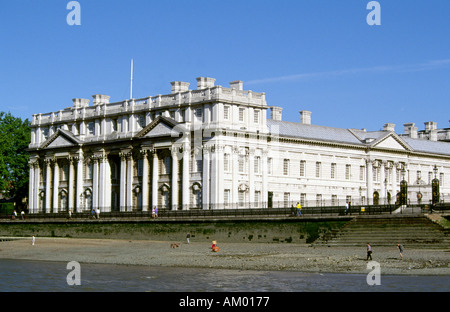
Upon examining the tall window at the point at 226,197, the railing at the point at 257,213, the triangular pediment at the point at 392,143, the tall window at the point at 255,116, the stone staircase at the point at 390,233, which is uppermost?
the tall window at the point at 255,116

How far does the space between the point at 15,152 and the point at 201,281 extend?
226ft

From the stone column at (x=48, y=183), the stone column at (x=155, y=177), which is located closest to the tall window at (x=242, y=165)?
the stone column at (x=155, y=177)

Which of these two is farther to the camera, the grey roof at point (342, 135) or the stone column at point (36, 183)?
the stone column at point (36, 183)

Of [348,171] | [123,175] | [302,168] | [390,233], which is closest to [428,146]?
[348,171]

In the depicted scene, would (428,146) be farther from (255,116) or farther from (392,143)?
(255,116)

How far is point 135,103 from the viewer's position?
87625 mm

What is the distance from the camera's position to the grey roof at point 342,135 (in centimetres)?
8744

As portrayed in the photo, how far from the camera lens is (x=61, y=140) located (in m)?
95.2

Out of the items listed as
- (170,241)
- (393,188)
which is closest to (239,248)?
(170,241)

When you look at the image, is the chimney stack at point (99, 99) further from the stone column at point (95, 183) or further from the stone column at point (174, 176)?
the stone column at point (174, 176)

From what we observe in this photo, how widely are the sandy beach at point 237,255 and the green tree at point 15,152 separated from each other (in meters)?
32.3

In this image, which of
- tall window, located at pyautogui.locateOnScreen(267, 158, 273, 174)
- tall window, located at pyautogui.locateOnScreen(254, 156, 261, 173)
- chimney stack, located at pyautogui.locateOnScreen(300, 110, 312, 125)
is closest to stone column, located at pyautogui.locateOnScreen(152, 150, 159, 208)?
tall window, located at pyautogui.locateOnScreen(254, 156, 261, 173)

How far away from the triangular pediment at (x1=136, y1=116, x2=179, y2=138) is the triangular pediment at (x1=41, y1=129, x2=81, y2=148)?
11.2 m

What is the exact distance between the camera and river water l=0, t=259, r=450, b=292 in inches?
1538
